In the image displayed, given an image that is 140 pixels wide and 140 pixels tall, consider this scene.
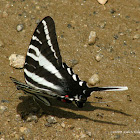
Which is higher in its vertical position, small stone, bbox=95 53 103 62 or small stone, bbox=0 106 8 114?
small stone, bbox=0 106 8 114

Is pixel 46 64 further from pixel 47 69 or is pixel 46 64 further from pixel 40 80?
pixel 40 80

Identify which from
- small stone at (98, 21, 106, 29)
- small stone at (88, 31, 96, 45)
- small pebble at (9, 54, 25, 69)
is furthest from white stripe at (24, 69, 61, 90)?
small stone at (98, 21, 106, 29)

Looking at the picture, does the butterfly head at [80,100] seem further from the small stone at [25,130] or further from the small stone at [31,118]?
the small stone at [25,130]

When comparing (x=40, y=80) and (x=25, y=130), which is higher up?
(x=40, y=80)

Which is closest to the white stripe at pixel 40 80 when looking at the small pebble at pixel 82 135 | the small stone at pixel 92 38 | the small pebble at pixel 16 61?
the small pebble at pixel 16 61

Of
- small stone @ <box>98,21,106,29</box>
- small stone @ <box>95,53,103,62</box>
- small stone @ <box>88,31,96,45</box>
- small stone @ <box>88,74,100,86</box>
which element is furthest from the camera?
small stone @ <box>98,21,106,29</box>

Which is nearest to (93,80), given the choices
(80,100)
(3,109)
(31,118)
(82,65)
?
(82,65)

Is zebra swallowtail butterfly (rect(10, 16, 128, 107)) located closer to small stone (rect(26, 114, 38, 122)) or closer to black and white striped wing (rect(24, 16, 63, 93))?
black and white striped wing (rect(24, 16, 63, 93))
